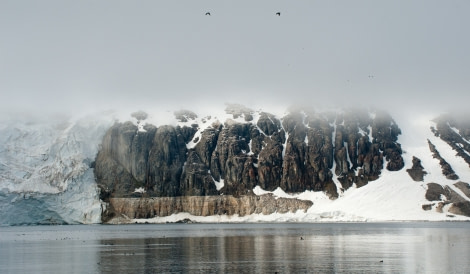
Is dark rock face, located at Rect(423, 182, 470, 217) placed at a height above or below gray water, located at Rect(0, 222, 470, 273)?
above

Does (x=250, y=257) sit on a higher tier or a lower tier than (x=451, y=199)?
lower

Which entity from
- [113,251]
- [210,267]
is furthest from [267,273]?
[113,251]

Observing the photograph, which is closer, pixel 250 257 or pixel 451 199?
pixel 250 257

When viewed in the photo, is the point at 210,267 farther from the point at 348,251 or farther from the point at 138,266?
the point at 348,251

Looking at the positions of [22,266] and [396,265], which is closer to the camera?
[396,265]

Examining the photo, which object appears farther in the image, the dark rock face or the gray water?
the dark rock face

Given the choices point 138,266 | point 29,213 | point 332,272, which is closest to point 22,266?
point 138,266

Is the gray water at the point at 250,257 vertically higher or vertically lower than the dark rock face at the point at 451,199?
lower

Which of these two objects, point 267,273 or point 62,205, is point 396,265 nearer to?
point 267,273

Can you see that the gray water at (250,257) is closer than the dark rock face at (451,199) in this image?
Yes

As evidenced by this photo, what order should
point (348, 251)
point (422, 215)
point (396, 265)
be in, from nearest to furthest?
point (396, 265), point (348, 251), point (422, 215)

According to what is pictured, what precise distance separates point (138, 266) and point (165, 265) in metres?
2.86

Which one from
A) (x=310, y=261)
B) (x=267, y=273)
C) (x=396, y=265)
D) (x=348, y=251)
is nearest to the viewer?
(x=267, y=273)

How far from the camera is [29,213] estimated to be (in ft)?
634
